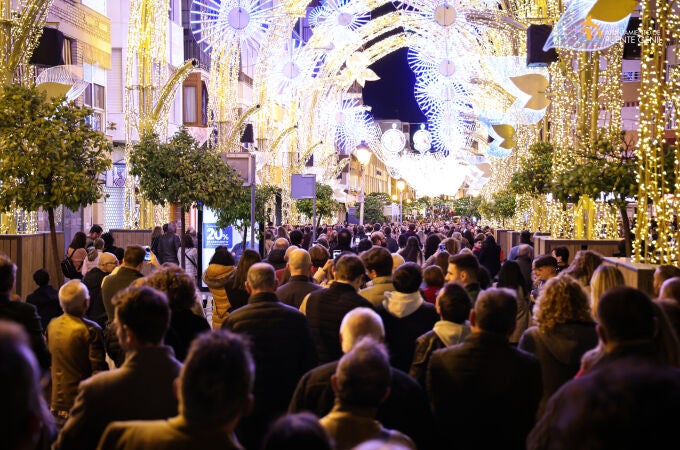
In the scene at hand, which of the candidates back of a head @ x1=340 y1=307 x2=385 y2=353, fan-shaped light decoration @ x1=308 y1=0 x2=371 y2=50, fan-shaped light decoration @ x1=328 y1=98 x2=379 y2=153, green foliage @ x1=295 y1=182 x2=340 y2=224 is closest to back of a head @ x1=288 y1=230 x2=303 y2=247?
back of a head @ x1=340 y1=307 x2=385 y2=353

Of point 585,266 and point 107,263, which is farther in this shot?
point 107,263

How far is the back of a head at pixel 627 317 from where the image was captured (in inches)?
177

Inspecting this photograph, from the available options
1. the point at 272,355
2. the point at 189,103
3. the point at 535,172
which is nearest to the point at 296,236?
the point at 535,172

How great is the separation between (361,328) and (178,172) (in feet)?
45.7

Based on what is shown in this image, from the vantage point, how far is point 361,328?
5277 millimetres

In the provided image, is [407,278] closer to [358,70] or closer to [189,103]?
[358,70]

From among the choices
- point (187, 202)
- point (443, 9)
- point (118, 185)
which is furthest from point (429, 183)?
point (187, 202)

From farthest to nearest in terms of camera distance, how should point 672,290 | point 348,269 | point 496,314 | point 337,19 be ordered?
point 337,19 < point 348,269 < point 672,290 < point 496,314

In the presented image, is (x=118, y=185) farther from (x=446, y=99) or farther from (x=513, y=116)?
(x=513, y=116)

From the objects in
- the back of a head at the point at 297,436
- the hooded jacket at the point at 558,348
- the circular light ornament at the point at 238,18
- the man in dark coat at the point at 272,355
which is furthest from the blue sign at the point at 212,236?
the back of a head at the point at 297,436

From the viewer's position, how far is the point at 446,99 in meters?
43.3

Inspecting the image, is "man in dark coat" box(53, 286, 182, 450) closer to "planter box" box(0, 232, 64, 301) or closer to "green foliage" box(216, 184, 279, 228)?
"planter box" box(0, 232, 64, 301)

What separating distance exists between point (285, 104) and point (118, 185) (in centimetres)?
767

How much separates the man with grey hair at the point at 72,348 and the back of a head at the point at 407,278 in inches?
86.2
